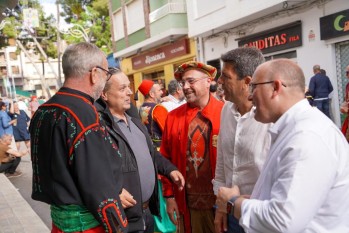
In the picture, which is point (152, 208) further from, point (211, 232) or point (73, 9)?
point (73, 9)

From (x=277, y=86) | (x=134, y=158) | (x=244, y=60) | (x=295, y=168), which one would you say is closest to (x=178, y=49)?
(x=134, y=158)

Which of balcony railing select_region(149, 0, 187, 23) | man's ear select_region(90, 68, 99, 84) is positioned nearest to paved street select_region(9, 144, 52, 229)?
man's ear select_region(90, 68, 99, 84)

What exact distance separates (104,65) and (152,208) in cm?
141

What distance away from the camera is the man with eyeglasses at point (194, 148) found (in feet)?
10.5

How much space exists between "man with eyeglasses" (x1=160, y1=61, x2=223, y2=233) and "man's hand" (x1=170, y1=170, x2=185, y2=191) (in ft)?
0.44

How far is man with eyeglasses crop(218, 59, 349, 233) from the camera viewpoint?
150 cm

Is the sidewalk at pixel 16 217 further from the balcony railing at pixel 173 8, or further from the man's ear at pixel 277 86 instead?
the balcony railing at pixel 173 8

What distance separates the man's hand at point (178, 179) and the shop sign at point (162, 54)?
50.1ft

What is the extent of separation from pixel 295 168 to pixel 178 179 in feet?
5.59

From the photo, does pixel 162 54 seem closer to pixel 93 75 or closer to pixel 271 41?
pixel 271 41

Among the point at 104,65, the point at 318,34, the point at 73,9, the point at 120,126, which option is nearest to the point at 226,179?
the point at 120,126

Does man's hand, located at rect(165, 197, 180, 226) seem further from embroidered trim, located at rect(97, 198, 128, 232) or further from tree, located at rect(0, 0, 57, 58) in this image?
tree, located at rect(0, 0, 57, 58)

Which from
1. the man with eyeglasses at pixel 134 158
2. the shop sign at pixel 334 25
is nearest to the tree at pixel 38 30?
the shop sign at pixel 334 25

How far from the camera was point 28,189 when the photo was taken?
8195 millimetres
